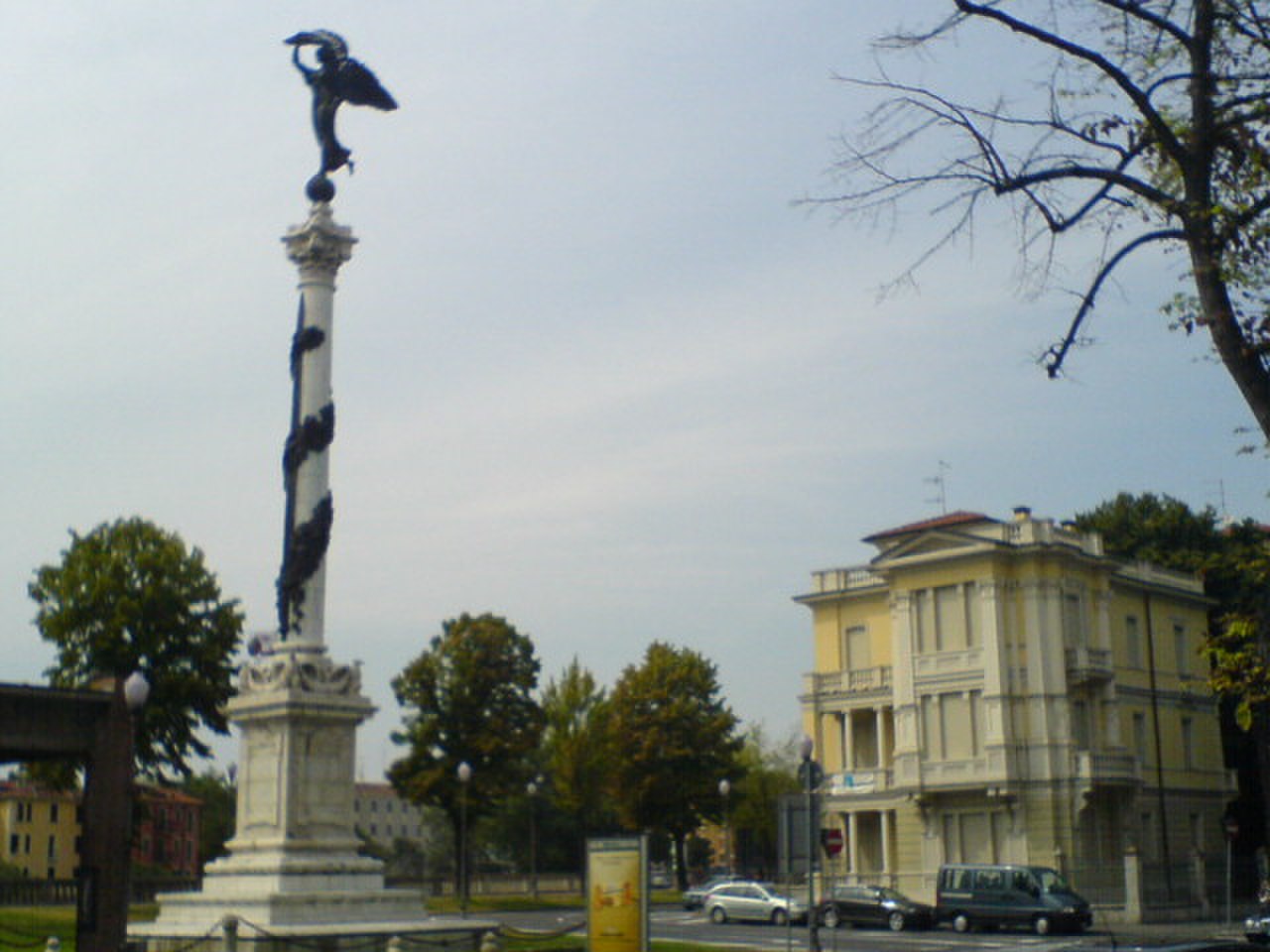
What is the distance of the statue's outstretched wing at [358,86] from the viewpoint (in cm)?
3234

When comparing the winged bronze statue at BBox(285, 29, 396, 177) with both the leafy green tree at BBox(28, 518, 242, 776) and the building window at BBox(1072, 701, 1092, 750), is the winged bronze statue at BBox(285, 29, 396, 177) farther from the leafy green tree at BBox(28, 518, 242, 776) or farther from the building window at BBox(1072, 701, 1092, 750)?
the building window at BBox(1072, 701, 1092, 750)

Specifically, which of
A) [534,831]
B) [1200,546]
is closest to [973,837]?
[1200,546]

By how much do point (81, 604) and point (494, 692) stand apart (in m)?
19.6

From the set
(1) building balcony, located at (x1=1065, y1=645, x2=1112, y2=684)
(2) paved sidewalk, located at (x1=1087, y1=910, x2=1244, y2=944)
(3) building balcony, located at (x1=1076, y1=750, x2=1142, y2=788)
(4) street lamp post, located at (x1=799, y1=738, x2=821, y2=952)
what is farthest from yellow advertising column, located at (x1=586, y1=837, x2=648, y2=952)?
(1) building balcony, located at (x1=1065, y1=645, x2=1112, y2=684)

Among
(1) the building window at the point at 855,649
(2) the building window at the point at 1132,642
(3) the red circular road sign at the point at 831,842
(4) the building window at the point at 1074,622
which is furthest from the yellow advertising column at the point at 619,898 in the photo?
(2) the building window at the point at 1132,642

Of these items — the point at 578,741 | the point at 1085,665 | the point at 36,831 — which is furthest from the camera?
the point at 36,831

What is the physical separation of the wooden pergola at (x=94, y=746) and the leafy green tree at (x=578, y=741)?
151 ft

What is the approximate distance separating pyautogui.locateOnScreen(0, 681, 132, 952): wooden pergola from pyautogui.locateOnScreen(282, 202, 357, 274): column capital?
9677 mm

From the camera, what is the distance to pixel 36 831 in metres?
109

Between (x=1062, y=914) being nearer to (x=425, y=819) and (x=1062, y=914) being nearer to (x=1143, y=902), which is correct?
(x=1143, y=902)

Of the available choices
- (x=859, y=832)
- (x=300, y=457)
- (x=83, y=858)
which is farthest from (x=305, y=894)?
(x=859, y=832)

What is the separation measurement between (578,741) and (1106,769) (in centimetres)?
2723

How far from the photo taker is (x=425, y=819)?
4510 inches

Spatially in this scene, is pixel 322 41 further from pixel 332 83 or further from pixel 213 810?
pixel 213 810
